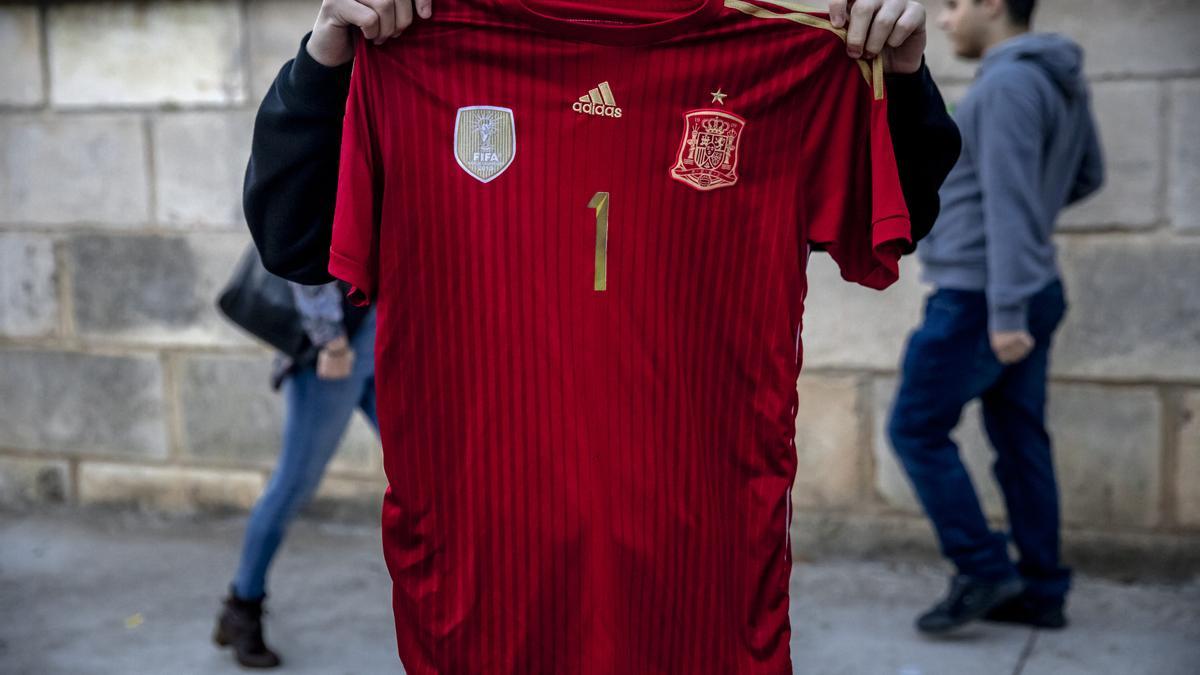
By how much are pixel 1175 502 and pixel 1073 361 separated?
56cm

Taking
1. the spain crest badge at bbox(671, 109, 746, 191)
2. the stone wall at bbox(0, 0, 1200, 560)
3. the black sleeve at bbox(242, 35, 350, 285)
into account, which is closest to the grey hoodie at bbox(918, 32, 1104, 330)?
the stone wall at bbox(0, 0, 1200, 560)

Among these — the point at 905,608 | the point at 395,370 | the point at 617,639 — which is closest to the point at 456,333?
the point at 395,370

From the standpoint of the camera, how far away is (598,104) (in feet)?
6.73

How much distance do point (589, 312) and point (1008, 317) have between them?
1948 mm

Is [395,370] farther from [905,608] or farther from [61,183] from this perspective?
[61,183]

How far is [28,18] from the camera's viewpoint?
542cm

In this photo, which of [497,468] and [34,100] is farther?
[34,100]

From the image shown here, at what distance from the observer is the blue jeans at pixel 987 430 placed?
372 cm

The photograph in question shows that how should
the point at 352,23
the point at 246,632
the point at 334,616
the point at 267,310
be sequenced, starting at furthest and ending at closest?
the point at 334,616 → the point at 246,632 → the point at 267,310 → the point at 352,23

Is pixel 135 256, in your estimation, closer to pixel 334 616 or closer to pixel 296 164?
pixel 334 616

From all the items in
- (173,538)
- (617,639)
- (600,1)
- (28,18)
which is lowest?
(173,538)

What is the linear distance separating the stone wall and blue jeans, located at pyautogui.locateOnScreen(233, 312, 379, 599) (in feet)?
4.91

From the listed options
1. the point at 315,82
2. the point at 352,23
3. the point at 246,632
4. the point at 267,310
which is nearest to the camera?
the point at 352,23

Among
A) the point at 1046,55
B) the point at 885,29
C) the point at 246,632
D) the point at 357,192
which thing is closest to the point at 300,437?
the point at 246,632
